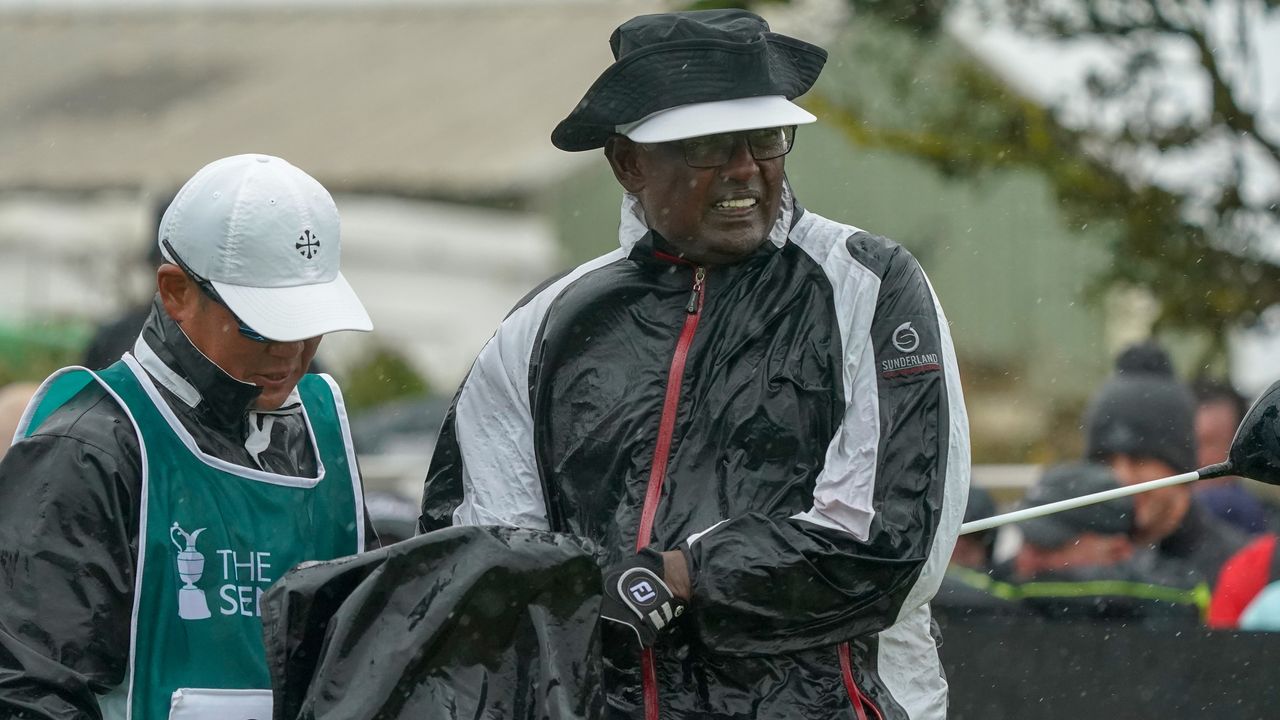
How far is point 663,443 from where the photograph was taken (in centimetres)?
314

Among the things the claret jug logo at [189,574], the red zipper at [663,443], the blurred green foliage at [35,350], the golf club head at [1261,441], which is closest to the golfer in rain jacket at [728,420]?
the red zipper at [663,443]

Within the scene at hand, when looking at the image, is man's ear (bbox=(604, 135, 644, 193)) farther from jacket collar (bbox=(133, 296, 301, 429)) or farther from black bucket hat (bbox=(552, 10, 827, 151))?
jacket collar (bbox=(133, 296, 301, 429))

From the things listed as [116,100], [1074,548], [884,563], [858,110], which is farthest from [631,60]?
[116,100]

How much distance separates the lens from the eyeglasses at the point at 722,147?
10.4 feet

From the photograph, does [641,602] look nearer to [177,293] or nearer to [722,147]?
[722,147]

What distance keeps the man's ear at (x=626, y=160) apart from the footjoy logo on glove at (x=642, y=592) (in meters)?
0.74

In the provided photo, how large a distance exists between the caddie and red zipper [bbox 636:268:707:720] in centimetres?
50

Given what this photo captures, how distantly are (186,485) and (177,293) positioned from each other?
33 cm

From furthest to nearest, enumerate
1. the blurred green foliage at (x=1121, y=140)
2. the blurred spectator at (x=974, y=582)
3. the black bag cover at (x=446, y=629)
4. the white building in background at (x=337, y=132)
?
1. the white building in background at (x=337, y=132)
2. the blurred green foliage at (x=1121, y=140)
3. the blurred spectator at (x=974, y=582)
4. the black bag cover at (x=446, y=629)

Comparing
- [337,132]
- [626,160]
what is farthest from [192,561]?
[337,132]

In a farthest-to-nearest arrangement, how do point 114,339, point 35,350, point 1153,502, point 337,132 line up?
point 337,132, point 35,350, point 114,339, point 1153,502

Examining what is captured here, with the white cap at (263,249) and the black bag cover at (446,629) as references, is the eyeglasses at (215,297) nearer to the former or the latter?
the white cap at (263,249)

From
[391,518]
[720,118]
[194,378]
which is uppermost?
[720,118]

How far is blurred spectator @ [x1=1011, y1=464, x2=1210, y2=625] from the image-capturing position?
16.9 feet
